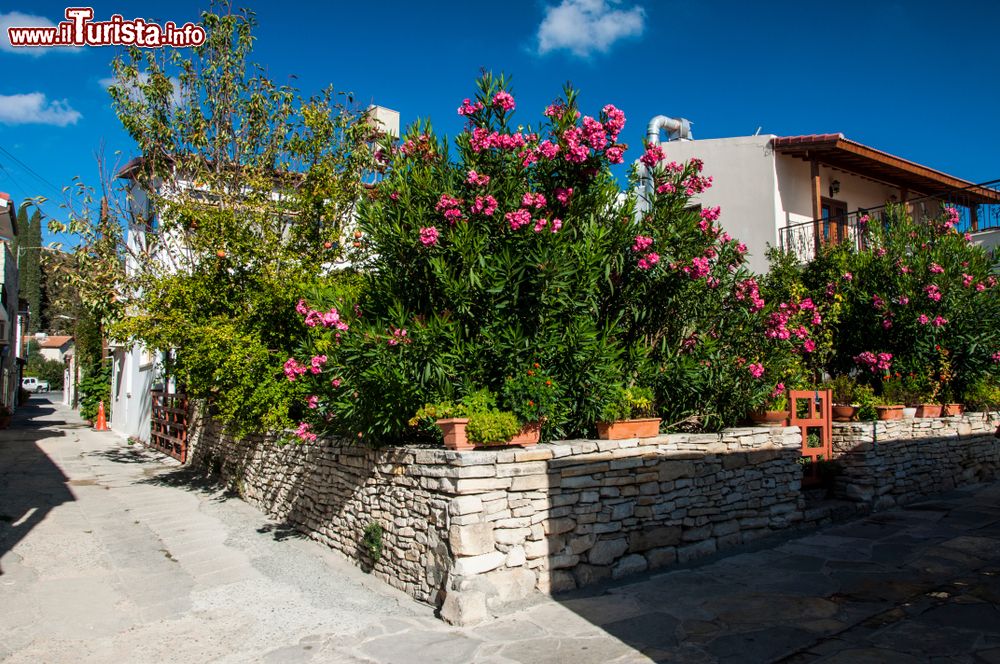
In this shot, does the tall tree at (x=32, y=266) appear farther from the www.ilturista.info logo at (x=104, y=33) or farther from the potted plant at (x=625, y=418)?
the potted plant at (x=625, y=418)

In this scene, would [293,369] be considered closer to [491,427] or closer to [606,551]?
[491,427]

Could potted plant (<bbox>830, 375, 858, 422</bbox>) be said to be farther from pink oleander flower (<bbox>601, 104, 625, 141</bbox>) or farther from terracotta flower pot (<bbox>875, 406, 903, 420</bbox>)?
pink oleander flower (<bbox>601, 104, 625, 141</bbox>)

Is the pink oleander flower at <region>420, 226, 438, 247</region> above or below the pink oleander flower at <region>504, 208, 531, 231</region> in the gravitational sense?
below

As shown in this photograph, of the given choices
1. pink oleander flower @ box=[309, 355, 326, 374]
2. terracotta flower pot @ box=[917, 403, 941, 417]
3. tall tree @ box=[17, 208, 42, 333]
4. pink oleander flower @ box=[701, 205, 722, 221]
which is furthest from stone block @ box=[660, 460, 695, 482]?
tall tree @ box=[17, 208, 42, 333]

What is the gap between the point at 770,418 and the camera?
9.33 meters

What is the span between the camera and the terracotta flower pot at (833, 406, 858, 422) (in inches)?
430

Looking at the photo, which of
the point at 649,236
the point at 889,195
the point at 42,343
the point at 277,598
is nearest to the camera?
the point at 277,598

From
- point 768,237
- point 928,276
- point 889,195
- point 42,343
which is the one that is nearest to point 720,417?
point 928,276

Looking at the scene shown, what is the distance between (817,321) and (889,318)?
2652 millimetres

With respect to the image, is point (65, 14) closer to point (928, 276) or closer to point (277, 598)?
point (277, 598)

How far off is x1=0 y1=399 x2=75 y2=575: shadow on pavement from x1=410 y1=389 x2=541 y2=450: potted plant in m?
5.02

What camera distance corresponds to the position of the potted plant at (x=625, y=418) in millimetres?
7203

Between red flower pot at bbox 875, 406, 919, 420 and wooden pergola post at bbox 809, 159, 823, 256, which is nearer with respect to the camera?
red flower pot at bbox 875, 406, 919, 420

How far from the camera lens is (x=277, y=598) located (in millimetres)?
6637
